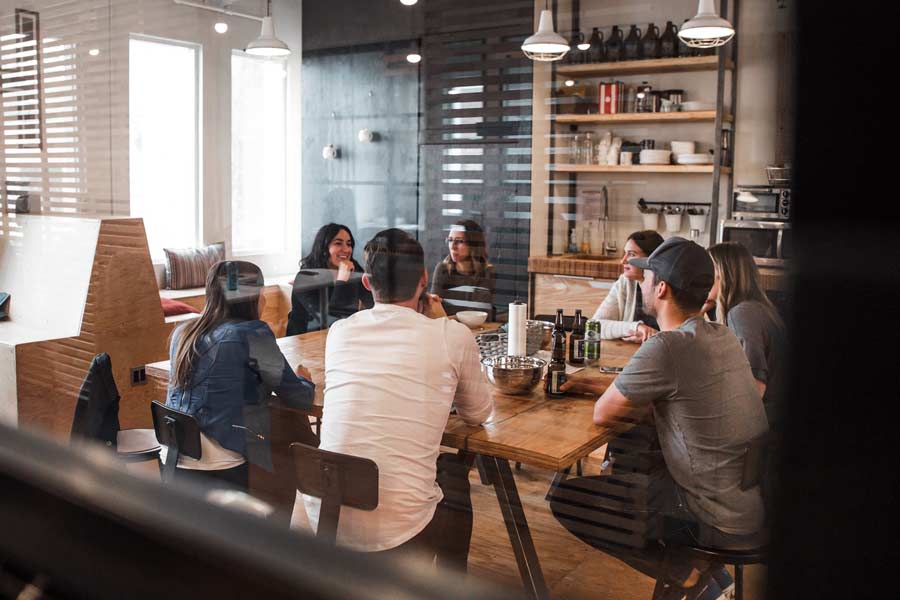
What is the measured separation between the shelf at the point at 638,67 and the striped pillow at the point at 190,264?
445 millimetres

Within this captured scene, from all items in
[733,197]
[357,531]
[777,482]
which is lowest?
[357,531]

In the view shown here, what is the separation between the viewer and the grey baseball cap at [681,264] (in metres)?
0.62

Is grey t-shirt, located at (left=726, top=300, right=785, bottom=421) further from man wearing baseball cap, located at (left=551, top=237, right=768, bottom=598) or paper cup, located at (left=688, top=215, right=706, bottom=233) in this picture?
paper cup, located at (left=688, top=215, right=706, bottom=233)

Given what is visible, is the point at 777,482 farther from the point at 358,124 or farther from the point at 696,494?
the point at 358,124

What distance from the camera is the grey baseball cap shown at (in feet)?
2.04

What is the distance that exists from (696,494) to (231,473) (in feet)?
1.47

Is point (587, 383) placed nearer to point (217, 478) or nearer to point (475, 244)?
point (475, 244)

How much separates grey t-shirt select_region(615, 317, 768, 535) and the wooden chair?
33 centimetres

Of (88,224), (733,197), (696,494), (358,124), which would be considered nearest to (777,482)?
(733,197)

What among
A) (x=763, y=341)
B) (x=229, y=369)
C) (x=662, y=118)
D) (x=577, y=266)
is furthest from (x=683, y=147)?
(x=229, y=369)

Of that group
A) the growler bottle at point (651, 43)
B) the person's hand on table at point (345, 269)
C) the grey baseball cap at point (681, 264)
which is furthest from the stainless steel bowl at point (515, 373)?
the growler bottle at point (651, 43)

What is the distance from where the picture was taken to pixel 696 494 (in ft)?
2.27

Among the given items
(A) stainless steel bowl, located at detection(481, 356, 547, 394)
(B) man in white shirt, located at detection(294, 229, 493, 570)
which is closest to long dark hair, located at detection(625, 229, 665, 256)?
(B) man in white shirt, located at detection(294, 229, 493, 570)

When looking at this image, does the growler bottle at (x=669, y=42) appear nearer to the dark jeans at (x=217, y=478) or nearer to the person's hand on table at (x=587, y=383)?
the person's hand on table at (x=587, y=383)
